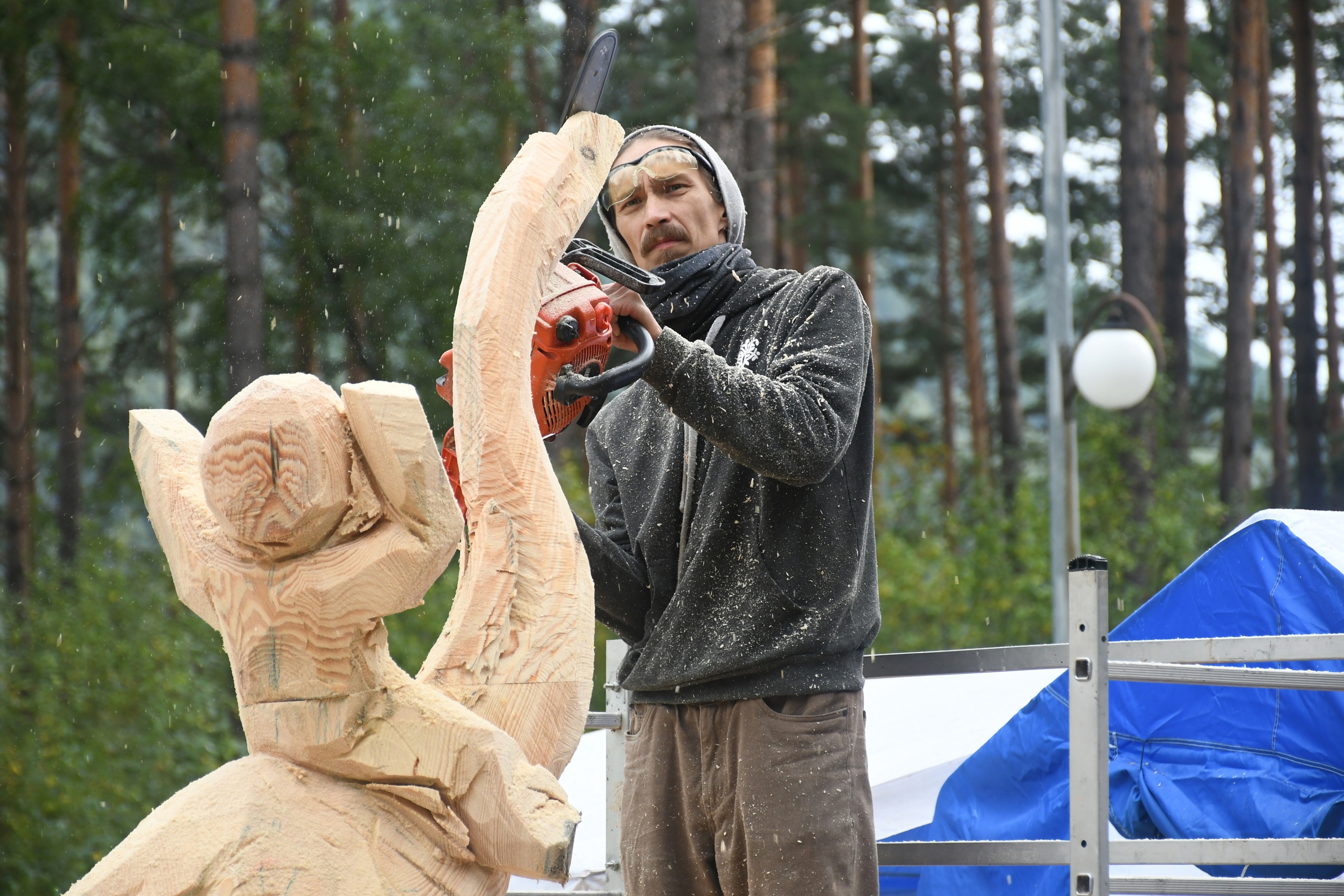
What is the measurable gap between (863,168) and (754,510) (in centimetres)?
1798

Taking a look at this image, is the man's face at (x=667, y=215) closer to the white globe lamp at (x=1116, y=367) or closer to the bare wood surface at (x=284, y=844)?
the bare wood surface at (x=284, y=844)

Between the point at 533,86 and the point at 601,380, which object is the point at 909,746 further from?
the point at 533,86

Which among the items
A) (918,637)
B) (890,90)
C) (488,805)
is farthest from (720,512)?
(890,90)

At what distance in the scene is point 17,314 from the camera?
40.6ft

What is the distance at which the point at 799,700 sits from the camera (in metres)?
2.22

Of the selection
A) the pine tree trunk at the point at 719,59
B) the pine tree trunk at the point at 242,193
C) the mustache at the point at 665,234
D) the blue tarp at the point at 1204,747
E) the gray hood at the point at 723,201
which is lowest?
the blue tarp at the point at 1204,747

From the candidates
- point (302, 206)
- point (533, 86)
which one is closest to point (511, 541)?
point (302, 206)

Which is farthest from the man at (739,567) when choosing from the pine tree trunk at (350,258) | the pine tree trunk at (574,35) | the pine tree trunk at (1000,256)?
the pine tree trunk at (1000,256)

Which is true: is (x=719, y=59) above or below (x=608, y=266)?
above

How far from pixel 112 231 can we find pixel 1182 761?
12753 millimetres

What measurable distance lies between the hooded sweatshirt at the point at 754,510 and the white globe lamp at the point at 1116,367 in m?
6.11

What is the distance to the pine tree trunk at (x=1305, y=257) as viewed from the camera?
1659cm

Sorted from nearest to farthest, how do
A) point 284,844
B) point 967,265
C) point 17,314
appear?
point 284,844, point 17,314, point 967,265

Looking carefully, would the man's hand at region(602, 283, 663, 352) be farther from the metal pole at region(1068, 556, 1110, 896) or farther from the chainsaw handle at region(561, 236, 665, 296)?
the metal pole at region(1068, 556, 1110, 896)
